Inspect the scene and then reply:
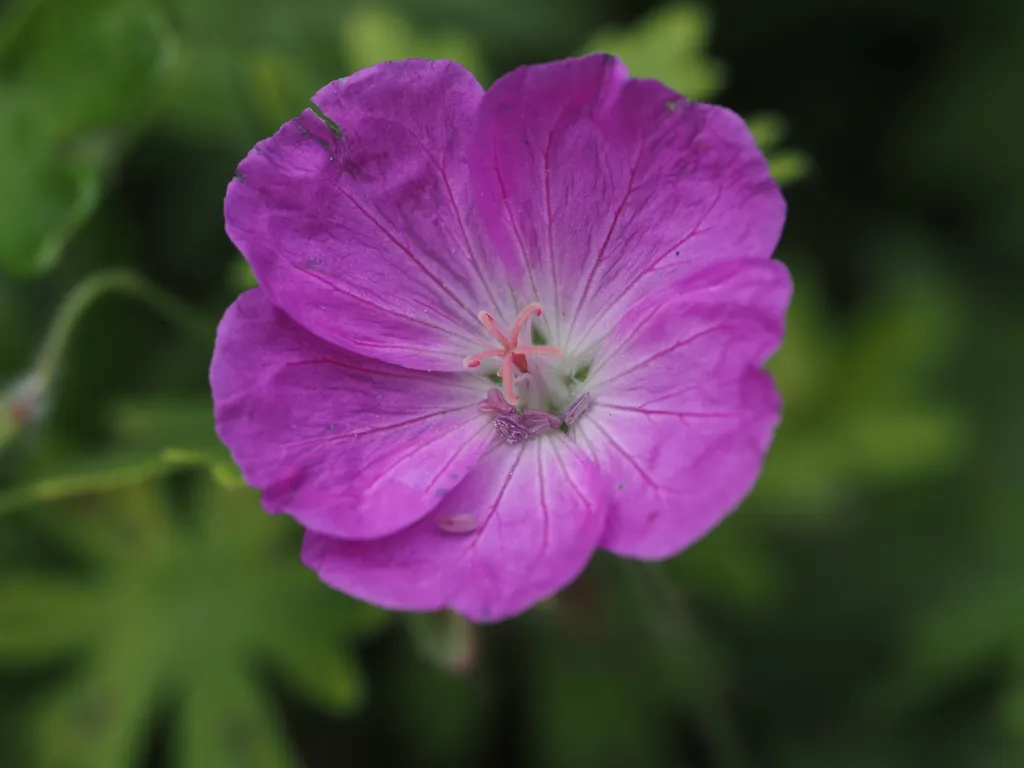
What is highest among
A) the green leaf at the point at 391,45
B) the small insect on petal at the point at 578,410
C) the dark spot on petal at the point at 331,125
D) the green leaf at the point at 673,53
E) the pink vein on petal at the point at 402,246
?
the green leaf at the point at 673,53

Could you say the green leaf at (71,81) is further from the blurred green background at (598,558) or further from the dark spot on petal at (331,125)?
the dark spot on petal at (331,125)

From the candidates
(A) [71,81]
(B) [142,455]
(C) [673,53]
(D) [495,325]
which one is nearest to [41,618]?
(B) [142,455]

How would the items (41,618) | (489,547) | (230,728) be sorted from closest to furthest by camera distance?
(489,547), (230,728), (41,618)

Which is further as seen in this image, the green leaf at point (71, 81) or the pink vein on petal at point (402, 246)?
the green leaf at point (71, 81)

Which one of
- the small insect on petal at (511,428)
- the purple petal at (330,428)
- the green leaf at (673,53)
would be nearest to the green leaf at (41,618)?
the purple petal at (330,428)

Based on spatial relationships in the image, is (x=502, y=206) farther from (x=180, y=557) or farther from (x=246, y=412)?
(x=180, y=557)

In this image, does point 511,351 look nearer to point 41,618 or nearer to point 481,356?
point 481,356

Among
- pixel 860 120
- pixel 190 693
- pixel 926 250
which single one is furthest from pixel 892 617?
pixel 190 693
